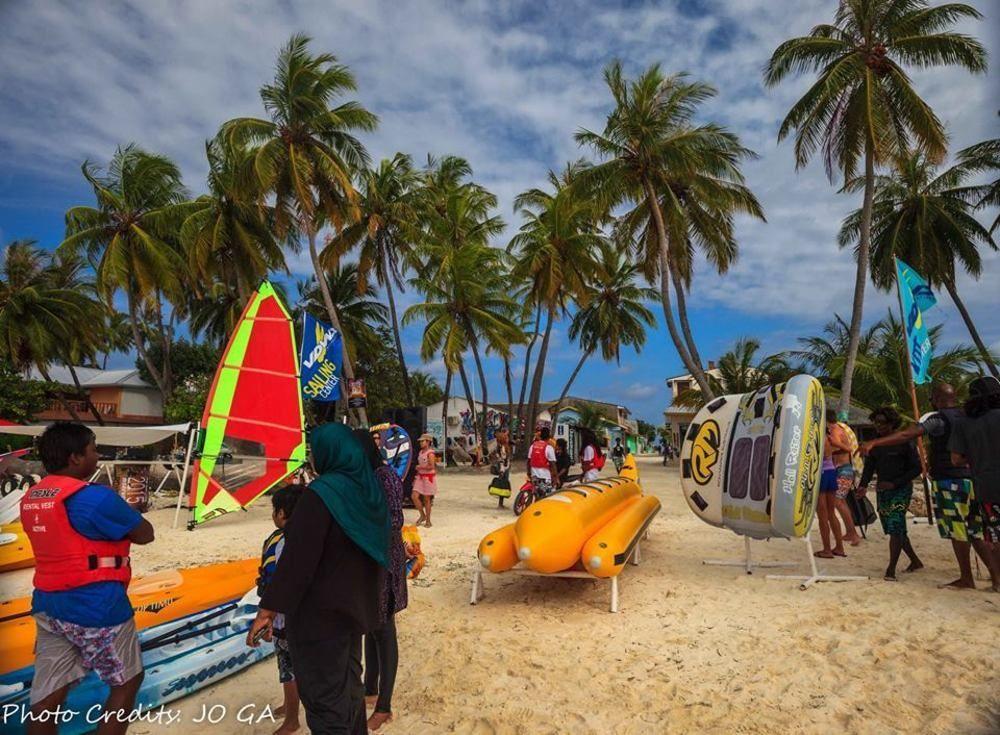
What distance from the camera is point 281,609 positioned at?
2246mm

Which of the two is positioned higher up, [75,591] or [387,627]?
[75,591]

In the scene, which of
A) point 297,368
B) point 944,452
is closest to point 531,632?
point 944,452

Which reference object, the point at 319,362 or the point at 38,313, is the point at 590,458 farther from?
the point at 38,313

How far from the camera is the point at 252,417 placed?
971 centimetres

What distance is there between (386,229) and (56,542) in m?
23.5

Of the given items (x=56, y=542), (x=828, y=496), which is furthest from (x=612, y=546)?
(x=56, y=542)

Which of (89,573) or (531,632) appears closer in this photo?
(89,573)

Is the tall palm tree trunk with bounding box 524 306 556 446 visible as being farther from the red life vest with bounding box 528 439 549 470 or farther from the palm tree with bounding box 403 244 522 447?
the red life vest with bounding box 528 439 549 470

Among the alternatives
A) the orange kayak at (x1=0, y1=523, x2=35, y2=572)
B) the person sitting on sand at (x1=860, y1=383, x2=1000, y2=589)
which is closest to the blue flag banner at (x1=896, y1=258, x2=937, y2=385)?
the person sitting on sand at (x1=860, y1=383, x2=1000, y2=589)

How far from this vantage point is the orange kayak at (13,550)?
22.5ft

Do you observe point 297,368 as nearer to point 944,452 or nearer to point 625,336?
point 944,452

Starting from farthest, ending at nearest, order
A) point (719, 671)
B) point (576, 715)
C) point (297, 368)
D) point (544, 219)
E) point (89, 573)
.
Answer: point (544, 219), point (297, 368), point (719, 671), point (576, 715), point (89, 573)

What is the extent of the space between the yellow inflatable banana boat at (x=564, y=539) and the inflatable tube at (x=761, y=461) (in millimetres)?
890

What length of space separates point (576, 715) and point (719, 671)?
3.55 ft
